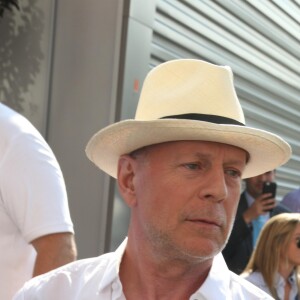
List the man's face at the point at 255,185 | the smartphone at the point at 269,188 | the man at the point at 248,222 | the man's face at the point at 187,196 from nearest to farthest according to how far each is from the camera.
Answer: the man's face at the point at 187,196, the man at the point at 248,222, the smartphone at the point at 269,188, the man's face at the point at 255,185

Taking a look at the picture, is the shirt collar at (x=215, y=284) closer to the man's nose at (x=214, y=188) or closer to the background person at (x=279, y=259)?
the man's nose at (x=214, y=188)

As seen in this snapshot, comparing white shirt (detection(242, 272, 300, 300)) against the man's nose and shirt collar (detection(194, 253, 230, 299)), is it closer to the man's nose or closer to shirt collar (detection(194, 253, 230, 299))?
shirt collar (detection(194, 253, 230, 299))

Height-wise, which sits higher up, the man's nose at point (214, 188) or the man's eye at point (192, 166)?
the man's eye at point (192, 166)

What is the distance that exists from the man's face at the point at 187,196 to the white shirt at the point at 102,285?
0.37 feet

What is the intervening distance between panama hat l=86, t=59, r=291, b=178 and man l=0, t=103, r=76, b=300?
0.40 m

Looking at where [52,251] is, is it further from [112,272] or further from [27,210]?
[112,272]

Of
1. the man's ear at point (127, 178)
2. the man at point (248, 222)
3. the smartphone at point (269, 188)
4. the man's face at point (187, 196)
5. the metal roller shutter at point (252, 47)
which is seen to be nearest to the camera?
the man's face at point (187, 196)

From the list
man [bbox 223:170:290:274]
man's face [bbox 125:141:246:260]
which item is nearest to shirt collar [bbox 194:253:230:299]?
man's face [bbox 125:141:246:260]

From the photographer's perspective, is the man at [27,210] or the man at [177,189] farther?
the man at [27,210]

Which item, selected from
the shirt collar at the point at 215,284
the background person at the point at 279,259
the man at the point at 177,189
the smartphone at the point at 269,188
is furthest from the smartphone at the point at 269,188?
the shirt collar at the point at 215,284

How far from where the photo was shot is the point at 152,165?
6.84 feet

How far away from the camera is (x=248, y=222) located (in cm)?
530

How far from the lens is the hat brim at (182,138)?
2.01m

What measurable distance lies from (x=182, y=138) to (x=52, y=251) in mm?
801
